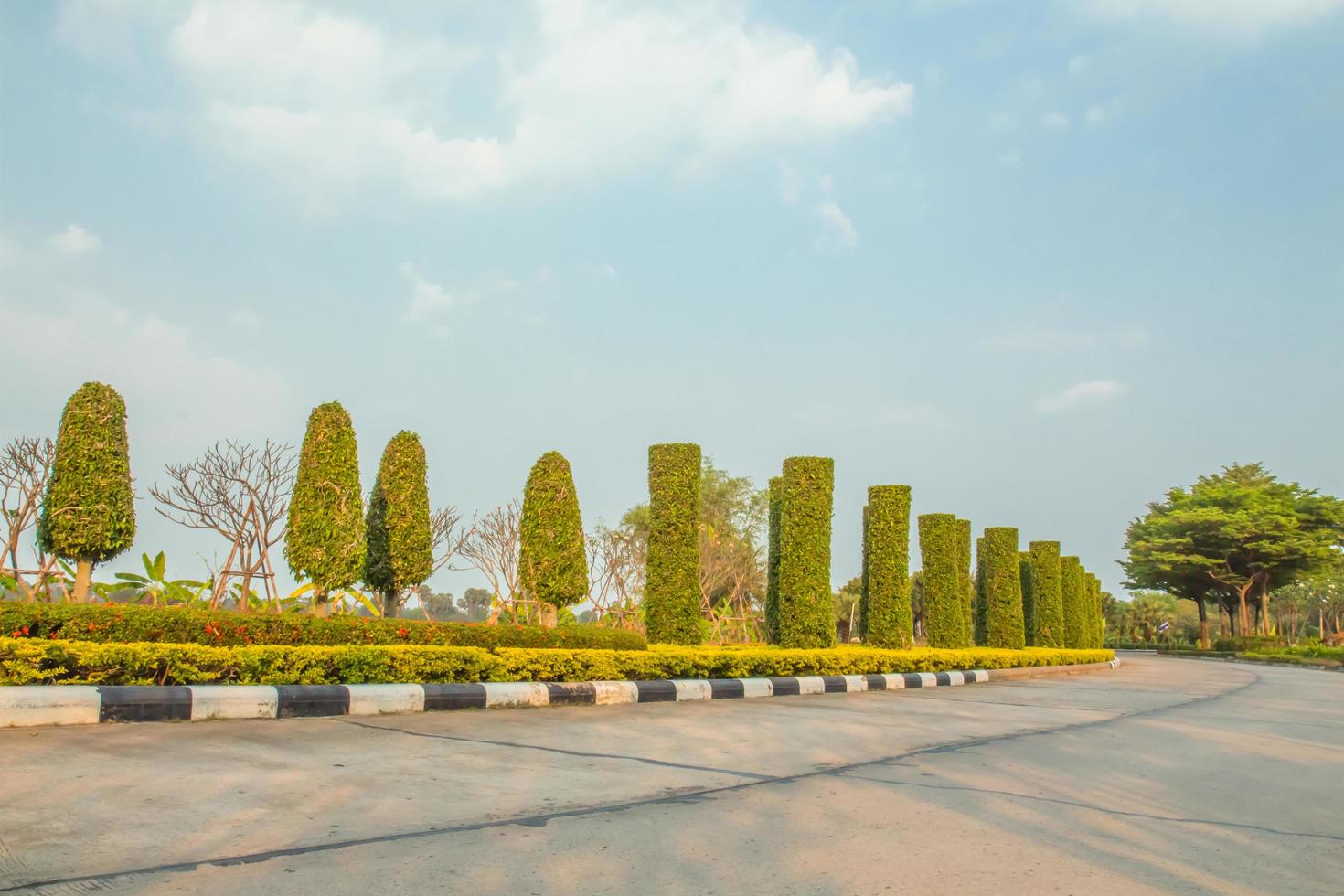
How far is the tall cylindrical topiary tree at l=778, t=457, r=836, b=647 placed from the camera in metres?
18.3

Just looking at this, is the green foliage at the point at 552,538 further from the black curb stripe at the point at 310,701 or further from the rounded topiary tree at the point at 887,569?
the black curb stripe at the point at 310,701

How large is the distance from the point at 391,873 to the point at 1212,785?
502cm

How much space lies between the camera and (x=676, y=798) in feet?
15.9

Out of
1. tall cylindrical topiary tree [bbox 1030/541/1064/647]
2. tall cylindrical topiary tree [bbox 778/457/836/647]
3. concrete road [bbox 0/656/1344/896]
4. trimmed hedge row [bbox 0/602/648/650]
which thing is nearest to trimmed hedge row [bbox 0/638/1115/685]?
trimmed hedge row [bbox 0/602/648/650]

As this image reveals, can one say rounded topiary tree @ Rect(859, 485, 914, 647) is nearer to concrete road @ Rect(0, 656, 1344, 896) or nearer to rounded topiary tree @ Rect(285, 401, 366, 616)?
rounded topiary tree @ Rect(285, 401, 366, 616)

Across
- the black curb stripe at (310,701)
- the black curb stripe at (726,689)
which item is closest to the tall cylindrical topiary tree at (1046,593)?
the black curb stripe at (726,689)

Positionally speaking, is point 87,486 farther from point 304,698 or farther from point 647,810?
point 647,810

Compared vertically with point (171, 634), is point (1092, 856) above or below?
below

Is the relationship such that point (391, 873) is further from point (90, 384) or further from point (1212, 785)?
point (90, 384)

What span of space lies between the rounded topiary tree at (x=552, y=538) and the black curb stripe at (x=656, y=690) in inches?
226

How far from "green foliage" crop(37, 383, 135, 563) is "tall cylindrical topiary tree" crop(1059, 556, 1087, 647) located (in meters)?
29.9

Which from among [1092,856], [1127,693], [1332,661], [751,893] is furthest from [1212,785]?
[1332,661]

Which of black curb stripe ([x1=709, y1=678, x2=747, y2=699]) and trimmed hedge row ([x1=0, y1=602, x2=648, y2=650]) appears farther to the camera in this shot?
black curb stripe ([x1=709, y1=678, x2=747, y2=699])

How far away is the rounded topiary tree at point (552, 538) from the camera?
16.9 meters
